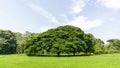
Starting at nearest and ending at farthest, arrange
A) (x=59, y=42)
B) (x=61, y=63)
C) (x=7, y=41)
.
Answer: (x=61, y=63), (x=59, y=42), (x=7, y=41)

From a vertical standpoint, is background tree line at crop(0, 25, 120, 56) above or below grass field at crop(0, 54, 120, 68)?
above

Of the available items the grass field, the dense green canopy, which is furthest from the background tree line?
the grass field

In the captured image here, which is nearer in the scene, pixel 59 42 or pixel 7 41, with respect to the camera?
pixel 59 42

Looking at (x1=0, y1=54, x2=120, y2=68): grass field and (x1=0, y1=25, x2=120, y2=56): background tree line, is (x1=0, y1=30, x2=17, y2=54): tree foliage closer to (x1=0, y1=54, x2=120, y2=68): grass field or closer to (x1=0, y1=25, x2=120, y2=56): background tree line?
(x1=0, y1=25, x2=120, y2=56): background tree line

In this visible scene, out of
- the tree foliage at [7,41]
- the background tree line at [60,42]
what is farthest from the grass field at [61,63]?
the tree foliage at [7,41]

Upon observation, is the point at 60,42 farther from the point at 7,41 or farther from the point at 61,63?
the point at 7,41

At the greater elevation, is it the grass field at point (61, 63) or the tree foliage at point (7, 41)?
the tree foliage at point (7, 41)

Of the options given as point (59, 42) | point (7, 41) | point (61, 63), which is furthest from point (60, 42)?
point (7, 41)

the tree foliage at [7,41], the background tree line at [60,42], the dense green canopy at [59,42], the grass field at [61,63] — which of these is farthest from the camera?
the tree foliage at [7,41]

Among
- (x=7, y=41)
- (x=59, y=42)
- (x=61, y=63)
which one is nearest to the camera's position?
(x=61, y=63)

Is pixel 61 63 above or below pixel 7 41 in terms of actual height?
below

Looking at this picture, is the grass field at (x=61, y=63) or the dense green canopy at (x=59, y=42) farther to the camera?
the dense green canopy at (x=59, y=42)

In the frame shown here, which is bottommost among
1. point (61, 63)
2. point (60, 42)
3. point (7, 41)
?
point (61, 63)

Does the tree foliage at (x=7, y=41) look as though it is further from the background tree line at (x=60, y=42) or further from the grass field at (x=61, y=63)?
the grass field at (x=61, y=63)
